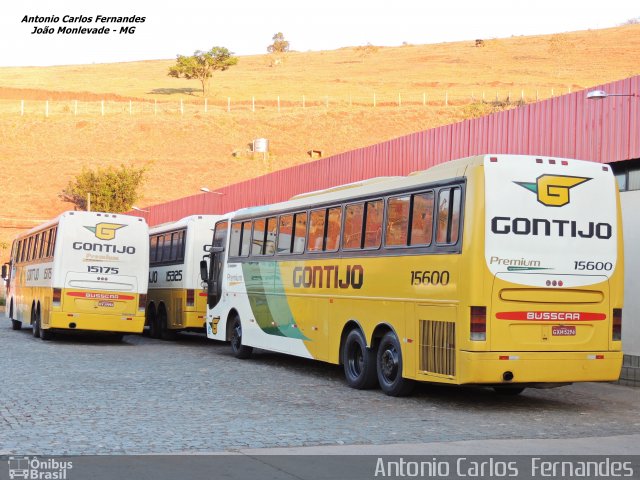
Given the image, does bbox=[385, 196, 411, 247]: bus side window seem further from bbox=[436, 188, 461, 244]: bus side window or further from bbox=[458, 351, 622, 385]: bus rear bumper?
bbox=[458, 351, 622, 385]: bus rear bumper

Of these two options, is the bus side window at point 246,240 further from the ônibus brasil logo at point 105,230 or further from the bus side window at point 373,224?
the bus side window at point 373,224


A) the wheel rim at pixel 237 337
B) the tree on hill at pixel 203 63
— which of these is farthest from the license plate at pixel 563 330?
the tree on hill at pixel 203 63

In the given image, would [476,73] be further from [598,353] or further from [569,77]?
[598,353]

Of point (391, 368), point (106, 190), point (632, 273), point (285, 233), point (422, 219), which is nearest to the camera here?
point (422, 219)

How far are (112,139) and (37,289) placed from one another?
59.9m

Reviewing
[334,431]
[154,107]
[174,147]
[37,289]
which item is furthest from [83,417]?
[154,107]

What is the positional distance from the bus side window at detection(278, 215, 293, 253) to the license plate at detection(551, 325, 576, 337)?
21.9 ft

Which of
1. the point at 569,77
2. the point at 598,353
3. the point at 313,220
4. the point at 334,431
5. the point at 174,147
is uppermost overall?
the point at 569,77

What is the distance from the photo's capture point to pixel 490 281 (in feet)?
42.1

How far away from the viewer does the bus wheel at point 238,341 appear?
21203 millimetres

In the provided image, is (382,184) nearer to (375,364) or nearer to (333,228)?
(333,228)

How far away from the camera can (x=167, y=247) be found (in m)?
28.5

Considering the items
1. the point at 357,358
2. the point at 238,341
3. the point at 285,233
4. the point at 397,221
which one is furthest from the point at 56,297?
the point at 397,221

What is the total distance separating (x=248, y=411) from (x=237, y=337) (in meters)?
8.87
